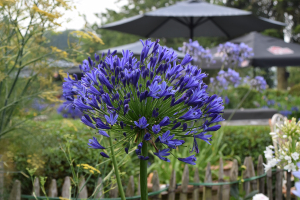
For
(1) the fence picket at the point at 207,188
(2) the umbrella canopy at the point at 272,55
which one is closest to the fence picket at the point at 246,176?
(1) the fence picket at the point at 207,188

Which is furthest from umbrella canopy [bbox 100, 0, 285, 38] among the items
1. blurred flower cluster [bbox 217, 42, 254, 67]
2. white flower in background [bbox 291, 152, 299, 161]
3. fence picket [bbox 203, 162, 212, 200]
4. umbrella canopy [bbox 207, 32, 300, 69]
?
white flower in background [bbox 291, 152, 299, 161]

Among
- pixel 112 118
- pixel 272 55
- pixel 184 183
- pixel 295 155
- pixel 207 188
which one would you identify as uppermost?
pixel 272 55

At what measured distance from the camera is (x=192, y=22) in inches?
229

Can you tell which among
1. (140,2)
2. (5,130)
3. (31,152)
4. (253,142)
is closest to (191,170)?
(253,142)

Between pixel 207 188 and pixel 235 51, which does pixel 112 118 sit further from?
pixel 235 51

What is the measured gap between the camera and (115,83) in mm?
1190

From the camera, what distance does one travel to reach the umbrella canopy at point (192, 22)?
502 cm

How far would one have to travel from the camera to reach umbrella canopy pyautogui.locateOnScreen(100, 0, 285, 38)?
16.5 feet

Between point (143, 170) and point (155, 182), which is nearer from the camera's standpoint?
point (143, 170)

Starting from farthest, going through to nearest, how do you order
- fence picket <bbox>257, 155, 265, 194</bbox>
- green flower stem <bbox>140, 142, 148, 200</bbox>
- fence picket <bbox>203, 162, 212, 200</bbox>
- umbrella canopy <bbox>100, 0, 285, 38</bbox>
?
→ 1. umbrella canopy <bbox>100, 0, 285, 38</bbox>
2. fence picket <bbox>257, 155, 265, 194</bbox>
3. fence picket <bbox>203, 162, 212, 200</bbox>
4. green flower stem <bbox>140, 142, 148, 200</bbox>

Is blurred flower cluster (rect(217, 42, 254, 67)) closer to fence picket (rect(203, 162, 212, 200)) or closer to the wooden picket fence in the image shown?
Result: the wooden picket fence

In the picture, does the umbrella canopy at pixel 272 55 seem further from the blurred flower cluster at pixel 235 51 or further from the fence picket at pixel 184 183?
the fence picket at pixel 184 183

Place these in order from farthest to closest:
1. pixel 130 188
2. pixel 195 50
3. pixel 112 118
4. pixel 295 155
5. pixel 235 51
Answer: pixel 195 50, pixel 235 51, pixel 130 188, pixel 295 155, pixel 112 118

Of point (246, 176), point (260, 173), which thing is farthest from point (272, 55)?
point (246, 176)
